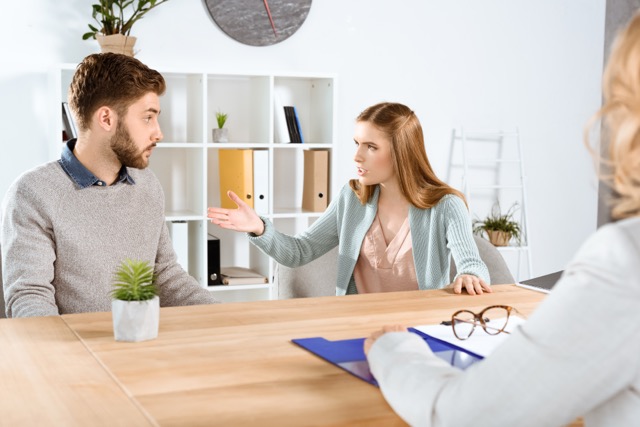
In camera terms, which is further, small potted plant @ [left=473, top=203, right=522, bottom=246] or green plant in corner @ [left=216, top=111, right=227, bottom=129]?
small potted plant @ [left=473, top=203, right=522, bottom=246]

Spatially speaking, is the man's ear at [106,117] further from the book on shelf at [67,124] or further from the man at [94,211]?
the book on shelf at [67,124]

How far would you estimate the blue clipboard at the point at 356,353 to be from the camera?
1.38 metres

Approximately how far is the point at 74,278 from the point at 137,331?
79 cm

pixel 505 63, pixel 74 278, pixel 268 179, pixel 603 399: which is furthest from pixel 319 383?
pixel 505 63

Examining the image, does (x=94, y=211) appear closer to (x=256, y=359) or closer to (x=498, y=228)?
(x=256, y=359)

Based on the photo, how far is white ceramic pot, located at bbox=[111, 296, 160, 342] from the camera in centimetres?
149

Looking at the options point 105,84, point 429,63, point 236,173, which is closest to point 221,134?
point 236,173

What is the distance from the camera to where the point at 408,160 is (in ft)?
8.99

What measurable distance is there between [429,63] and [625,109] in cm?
386

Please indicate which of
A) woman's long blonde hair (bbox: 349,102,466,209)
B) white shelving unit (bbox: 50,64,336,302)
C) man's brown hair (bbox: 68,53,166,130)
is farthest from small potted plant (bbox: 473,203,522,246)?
man's brown hair (bbox: 68,53,166,130)

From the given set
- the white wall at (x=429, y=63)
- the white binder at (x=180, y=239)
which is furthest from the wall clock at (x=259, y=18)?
the white binder at (x=180, y=239)

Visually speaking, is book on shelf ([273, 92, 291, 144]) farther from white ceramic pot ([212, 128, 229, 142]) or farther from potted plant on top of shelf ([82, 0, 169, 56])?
potted plant on top of shelf ([82, 0, 169, 56])

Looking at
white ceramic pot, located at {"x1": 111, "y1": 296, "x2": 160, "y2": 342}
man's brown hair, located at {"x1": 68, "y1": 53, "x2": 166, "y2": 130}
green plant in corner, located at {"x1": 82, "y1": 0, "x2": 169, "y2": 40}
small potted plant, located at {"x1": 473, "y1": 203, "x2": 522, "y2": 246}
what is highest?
green plant in corner, located at {"x1": 82, "y1": 0, "x2": 169, "y2": 40}

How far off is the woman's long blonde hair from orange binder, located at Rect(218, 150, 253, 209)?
122 centimetres
